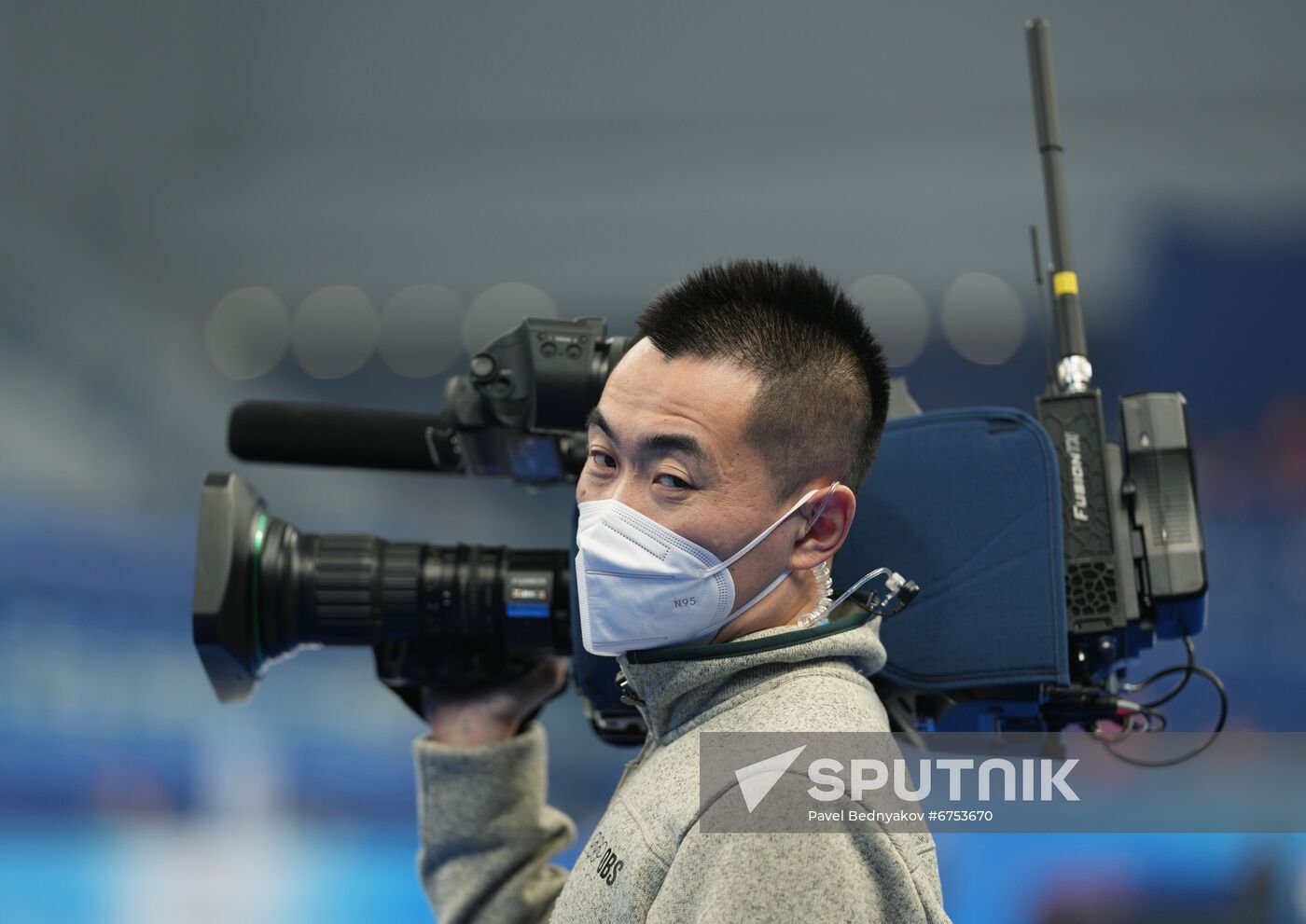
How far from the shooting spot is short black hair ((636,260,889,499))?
0.98 meters

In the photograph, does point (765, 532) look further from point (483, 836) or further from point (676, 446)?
point (483, 836)

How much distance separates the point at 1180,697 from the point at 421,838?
424 centimetres

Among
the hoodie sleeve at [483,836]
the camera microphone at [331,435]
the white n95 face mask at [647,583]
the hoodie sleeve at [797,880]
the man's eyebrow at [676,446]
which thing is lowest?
the hoodie sleeve at [483,836]

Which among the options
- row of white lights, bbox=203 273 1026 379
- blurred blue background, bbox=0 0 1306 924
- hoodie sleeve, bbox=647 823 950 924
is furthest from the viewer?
row of white lights, bbox=203 273 1026 379

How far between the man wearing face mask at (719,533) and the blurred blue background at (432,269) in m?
3.31

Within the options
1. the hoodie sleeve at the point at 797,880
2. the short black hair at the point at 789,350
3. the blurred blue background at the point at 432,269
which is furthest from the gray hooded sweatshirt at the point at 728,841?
the blurred blue background at the point at 432,269

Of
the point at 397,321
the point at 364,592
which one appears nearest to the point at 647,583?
the point at 364,592

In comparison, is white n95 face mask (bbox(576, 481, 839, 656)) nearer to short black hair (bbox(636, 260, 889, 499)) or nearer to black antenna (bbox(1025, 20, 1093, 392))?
short black hair (bbox(636, 260, 889, 499))

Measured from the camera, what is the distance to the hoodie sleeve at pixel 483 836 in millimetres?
1288

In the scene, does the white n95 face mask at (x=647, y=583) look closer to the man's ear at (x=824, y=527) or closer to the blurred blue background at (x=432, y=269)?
the man's ear at (x=824, y=527)

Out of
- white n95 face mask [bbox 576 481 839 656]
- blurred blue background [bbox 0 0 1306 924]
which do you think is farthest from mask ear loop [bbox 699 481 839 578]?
blurred blue background [bbox 0 0 1306 924]

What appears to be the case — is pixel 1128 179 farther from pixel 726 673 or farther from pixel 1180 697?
pixel 726 673

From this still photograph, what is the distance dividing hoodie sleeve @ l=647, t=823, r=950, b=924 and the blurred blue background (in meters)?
Result: 3.40

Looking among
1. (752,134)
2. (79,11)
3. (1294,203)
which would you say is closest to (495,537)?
(752,134)
